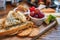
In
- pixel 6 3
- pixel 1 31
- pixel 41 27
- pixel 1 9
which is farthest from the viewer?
pixel 6 3

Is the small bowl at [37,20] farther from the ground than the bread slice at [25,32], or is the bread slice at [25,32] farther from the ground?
the small bowl at [37,20]

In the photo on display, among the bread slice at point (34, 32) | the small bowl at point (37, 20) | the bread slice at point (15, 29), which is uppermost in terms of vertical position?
the small bowl at point (37, 20)

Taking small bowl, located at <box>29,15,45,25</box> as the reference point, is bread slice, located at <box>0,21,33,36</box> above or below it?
below

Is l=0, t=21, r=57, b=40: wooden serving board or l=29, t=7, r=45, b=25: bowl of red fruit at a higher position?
l=29, t=7, r=45, b=25: bowl of red fruit

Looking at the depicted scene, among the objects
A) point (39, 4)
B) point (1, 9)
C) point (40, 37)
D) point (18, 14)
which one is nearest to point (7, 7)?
point (1, 9)

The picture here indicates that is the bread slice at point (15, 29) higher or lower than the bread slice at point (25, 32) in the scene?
higher

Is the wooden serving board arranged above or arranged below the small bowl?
below

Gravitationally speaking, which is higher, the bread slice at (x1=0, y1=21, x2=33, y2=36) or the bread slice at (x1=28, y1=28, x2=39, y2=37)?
the bread slice at (x1=0, y1=21, x2=33, y2=36)

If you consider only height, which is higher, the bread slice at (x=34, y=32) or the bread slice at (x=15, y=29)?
the bread slice at (x=15, y=29)

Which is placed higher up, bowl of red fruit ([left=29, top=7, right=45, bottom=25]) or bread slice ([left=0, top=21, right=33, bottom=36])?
bowl of red fruit ([left=29, top=7, right=45, bottom=25])

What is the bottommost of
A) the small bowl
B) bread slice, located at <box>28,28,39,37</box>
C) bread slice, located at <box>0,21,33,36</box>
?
bread slice, located at <box>28,28,39,37</box>

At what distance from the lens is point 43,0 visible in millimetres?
1324

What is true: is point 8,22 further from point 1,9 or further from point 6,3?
point 6,3

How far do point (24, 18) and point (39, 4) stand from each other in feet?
1.47
